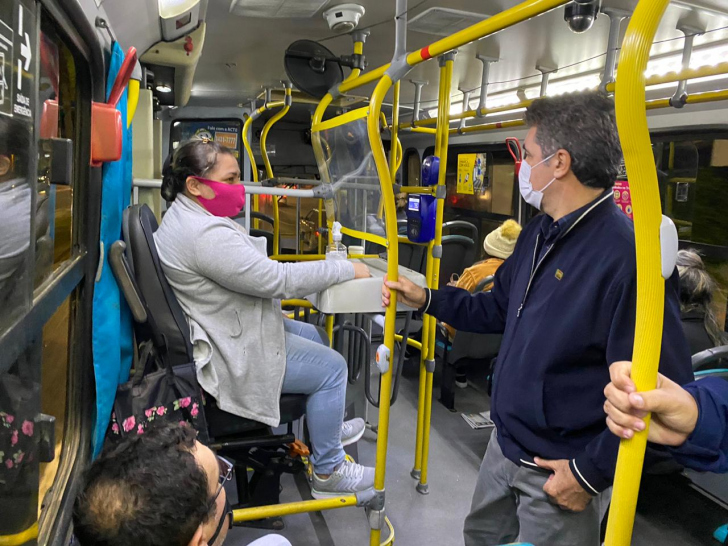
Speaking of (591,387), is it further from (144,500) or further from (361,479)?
(361,479)

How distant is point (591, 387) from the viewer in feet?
4.61

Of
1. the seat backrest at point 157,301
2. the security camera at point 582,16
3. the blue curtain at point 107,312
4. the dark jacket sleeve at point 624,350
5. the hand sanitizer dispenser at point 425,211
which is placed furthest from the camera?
the hand sanitizer dispenser at point 425,211

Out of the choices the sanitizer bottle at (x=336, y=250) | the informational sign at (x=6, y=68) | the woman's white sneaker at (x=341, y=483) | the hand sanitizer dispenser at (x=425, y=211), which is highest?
the informational sign at (x=6, y=68)

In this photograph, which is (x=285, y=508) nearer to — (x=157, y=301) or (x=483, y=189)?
(x=157, y=301)

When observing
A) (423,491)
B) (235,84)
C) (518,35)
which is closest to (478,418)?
(423,491)

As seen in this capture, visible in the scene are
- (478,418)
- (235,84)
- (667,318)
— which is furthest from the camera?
(235,84)

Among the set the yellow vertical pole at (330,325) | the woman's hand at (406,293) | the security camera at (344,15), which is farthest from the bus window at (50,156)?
the yellow vertical pole at (330,325)

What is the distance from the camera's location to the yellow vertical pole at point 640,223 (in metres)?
0.72

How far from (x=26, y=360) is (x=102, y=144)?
86cm

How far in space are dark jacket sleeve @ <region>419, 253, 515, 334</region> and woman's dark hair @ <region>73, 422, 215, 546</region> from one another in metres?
1.17

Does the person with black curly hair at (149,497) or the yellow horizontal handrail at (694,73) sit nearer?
the person with black curly hair at (149,497)

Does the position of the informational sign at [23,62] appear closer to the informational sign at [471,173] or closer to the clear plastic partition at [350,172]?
the clear plastic partition at [350,172]

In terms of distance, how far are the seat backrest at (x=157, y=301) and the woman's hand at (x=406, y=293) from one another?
29.3 inches

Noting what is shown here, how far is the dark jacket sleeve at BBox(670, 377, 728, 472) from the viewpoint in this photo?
2.78 ft
